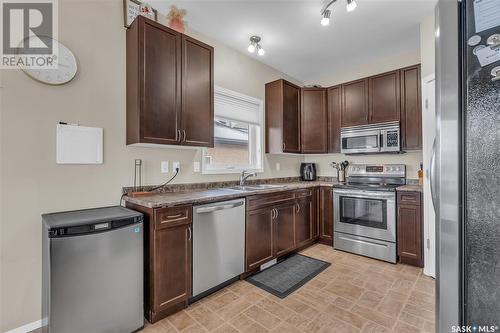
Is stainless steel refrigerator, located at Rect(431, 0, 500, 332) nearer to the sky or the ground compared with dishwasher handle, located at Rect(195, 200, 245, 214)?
nearer to the sky

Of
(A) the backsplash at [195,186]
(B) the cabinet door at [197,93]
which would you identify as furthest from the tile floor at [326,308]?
(B) the cabinet door at [197,93]

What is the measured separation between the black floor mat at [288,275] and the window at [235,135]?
137cm

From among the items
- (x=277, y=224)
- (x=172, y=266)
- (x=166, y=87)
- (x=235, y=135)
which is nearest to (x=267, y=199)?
(x=277, y=224)

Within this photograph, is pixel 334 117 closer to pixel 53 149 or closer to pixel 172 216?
pixel 172 216

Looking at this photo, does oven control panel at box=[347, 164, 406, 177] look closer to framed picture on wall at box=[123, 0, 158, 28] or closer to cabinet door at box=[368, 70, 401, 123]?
cabinet door at box=[368, 70, 401, 123]

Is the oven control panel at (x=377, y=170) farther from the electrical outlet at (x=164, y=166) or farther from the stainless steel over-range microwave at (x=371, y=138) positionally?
the electrical outlet at (x=164, y=166)

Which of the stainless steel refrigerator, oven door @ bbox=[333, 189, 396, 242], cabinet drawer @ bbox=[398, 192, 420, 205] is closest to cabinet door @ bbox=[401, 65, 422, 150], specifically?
cabinet drawer @ bbox=[398, 192, 420, 205]

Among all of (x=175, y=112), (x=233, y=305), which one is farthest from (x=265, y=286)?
(x=175, y=112)

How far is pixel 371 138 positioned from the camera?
3438mm

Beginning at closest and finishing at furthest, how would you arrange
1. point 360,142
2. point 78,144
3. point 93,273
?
point 93,273, point 78,144, point 360,142

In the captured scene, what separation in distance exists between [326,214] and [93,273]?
3.05 m

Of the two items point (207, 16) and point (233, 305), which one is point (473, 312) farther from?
point (207, 16)

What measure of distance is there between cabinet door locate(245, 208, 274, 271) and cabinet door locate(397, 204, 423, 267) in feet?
5.33

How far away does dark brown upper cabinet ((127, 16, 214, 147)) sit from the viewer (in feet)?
6.78
